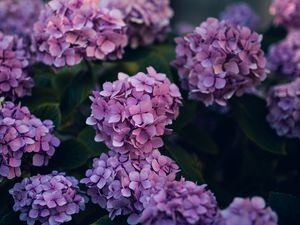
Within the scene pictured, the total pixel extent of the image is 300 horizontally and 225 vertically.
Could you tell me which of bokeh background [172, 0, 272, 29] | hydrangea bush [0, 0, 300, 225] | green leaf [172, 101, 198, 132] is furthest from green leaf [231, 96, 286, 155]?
bokeh background [172, 0, 272, 29]

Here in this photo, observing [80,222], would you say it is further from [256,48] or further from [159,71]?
[256,48]

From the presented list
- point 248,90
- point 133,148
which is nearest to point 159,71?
point 248,90

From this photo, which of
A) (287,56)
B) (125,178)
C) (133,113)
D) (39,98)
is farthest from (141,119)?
(287,56)

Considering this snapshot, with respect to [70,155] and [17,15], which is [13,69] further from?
[17,15]

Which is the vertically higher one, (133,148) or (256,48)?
(256,48)

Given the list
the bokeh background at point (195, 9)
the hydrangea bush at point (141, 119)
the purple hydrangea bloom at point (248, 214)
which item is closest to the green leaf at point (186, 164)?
the hydrangea bush at point (141, 119)
